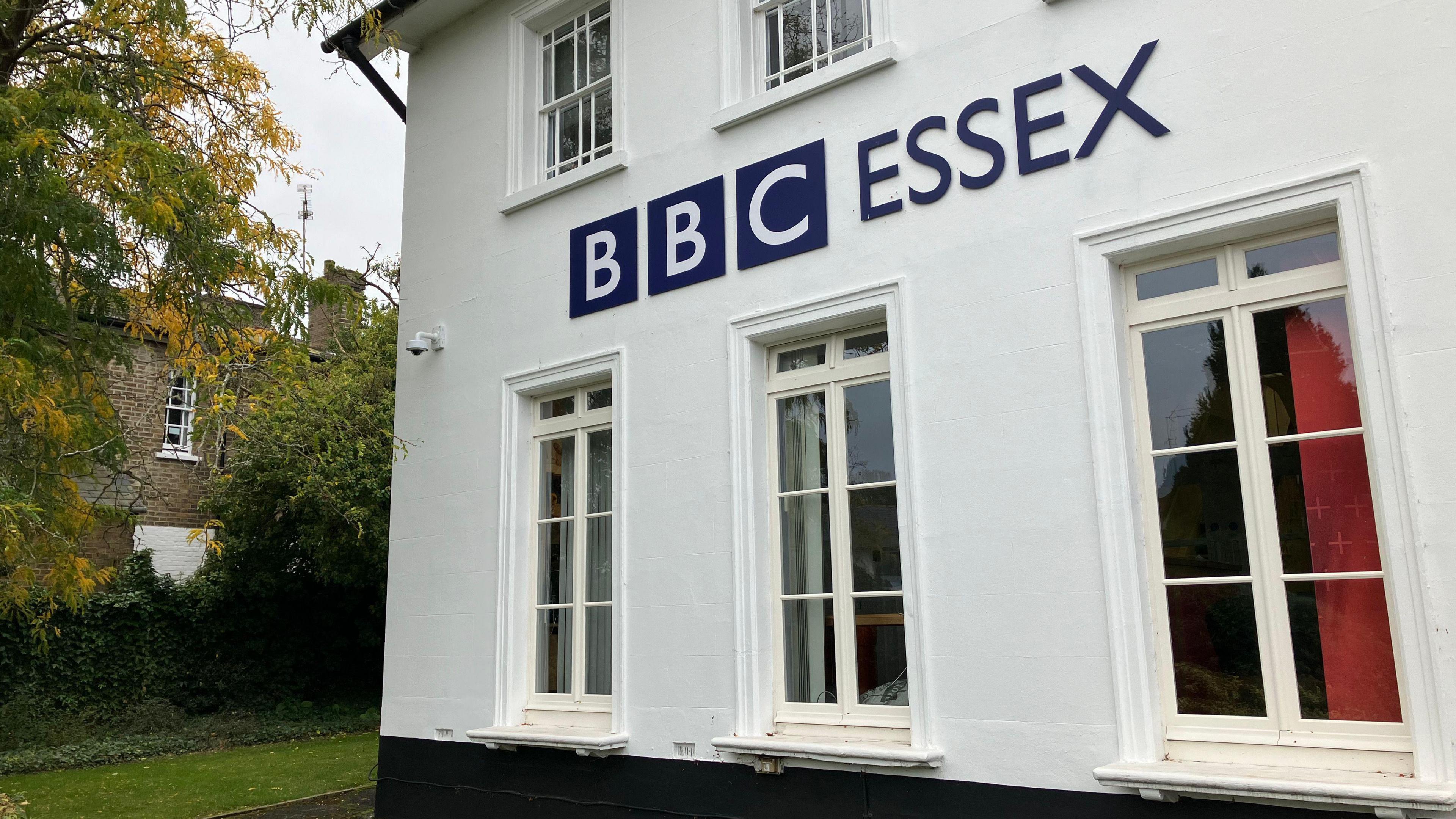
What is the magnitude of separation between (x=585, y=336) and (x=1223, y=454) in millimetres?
3969

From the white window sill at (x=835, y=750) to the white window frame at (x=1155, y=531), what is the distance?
2.88ft

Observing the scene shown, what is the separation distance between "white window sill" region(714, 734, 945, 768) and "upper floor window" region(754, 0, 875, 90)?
368 centimetres

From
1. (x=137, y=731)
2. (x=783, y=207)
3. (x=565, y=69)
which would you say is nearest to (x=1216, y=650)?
(x=783, y=207)

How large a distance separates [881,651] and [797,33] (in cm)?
368

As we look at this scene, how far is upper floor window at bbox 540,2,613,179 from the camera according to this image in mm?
7590

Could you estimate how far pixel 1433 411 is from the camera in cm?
390

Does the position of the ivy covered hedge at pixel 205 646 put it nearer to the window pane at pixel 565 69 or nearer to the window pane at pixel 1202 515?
the window pane at pixel 565 69

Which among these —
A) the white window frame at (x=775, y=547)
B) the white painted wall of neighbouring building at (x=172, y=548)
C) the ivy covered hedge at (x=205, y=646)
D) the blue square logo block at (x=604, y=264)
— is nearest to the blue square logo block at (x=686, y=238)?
the blue square logo block at (x=604, y=264)

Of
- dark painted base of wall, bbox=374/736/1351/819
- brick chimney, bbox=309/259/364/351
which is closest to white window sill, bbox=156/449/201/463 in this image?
brick chimney, bbox=309/259/364/351

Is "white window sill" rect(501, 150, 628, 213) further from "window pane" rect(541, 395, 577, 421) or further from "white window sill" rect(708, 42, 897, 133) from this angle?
"window pane" rect(541, 395, 577, 421)

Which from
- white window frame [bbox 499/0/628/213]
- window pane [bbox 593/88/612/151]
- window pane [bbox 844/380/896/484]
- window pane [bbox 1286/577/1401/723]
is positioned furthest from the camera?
window pane [bbox 593/88/612/151]

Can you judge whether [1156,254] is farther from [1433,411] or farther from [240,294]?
[240,294]

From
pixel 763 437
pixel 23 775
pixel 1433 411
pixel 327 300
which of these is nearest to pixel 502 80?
pixel 327 300

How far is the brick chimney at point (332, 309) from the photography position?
7.57 meters
